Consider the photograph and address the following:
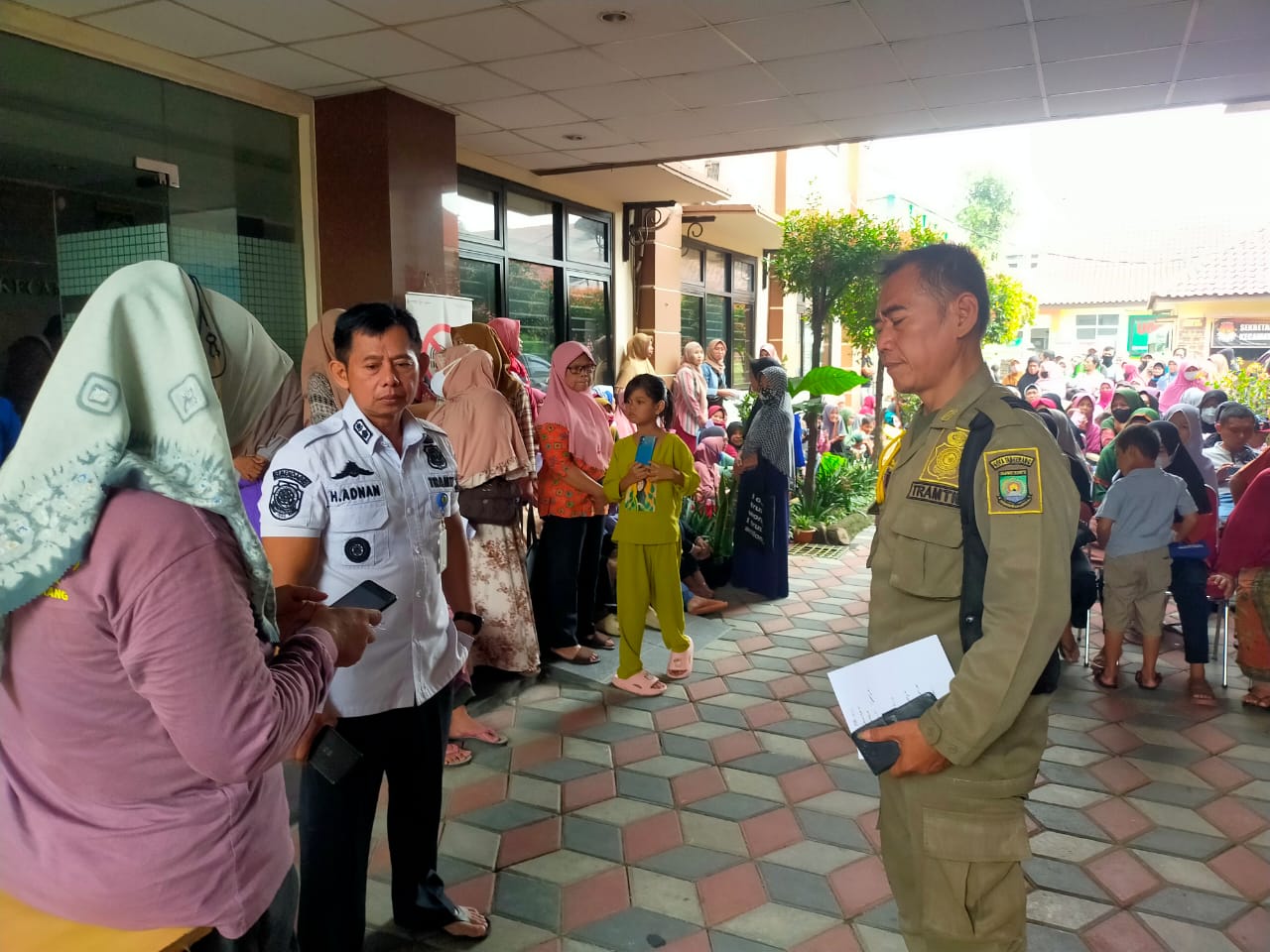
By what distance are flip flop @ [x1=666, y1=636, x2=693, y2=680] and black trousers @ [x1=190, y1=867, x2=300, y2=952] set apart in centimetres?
310

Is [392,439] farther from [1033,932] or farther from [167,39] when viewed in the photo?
[167,39]

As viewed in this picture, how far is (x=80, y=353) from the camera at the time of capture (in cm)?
107

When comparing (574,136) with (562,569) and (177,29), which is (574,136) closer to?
(177,29)

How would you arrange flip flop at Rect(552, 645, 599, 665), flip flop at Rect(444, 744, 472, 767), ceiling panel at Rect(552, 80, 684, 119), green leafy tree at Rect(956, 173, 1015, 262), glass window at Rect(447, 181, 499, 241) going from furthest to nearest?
green leafy tree at Rect(956, 173, 1015, 262), glass window at Rect(447, 181, 499, 241), ceiling panel at Rect(552, 80, 684, 119), flip flop at Rect(552, 645, 599, 665), flip flop at Rect(444, 744, 472, 767)

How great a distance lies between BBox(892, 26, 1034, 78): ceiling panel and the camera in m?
4.22

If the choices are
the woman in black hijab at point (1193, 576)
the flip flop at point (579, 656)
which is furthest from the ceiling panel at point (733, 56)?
the flip flop at point (579, 656)

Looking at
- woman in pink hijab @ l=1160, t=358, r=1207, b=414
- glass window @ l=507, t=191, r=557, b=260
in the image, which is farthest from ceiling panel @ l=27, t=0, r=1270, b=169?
woman in pink hijab @ l=1160, t=358, r=1207, b=414

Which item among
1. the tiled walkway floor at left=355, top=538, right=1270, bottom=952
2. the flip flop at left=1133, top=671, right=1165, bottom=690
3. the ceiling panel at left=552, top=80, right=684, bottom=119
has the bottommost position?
the tiled walkway floor at left=355, top=538, right=1270, bottom=952

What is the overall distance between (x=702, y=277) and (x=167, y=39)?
8414 millimetres

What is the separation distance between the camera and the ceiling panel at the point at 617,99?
5016 millimetres

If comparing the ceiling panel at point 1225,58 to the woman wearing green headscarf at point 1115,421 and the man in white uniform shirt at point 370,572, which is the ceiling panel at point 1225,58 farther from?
the man in white uniform shirt at point 370,572

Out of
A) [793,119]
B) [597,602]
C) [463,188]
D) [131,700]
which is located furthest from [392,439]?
[463,188]

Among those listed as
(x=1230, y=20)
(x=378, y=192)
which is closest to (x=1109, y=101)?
(x=1230, y=20)

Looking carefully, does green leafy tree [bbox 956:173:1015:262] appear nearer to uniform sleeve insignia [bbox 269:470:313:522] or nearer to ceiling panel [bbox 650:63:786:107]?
ceiling panel [bbox 650:63:786:107]
